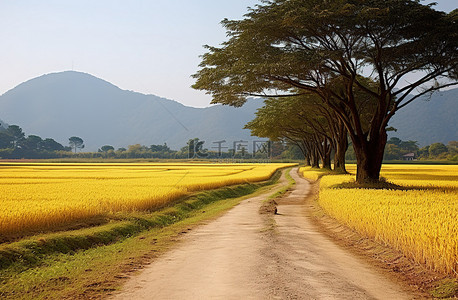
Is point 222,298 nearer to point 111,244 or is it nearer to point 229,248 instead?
point 229,248

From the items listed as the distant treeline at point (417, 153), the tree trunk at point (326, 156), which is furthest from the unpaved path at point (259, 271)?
the distant treeline at point (417, 153)

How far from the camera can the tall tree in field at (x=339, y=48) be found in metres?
23.5

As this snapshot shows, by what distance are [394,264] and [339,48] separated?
61.0 ft

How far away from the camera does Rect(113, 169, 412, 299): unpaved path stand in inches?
312

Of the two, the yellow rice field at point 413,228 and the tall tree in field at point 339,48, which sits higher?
the tall tree in field at point 339,48

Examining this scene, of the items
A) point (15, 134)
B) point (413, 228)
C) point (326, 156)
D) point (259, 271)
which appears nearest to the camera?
point (259, 271)

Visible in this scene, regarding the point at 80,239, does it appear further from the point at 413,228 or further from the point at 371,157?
the point at 371,157

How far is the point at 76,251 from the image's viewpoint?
503 inches

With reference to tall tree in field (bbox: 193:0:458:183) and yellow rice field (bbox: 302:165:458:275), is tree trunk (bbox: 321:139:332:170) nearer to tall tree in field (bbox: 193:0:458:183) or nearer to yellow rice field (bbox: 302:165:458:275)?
tall tree in field (bbox: 193:0:458:183)

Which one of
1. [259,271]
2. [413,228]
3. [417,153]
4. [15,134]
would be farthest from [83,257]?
[417,153]

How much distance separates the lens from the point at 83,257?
12.0 metres

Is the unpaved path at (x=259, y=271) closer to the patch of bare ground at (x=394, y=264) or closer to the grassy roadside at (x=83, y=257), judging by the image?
the patch of bare ground at (x=394, y=264)

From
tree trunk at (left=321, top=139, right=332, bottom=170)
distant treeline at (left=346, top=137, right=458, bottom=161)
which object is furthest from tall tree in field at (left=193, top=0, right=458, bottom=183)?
distant treeline at (left=346, top=137, right=458, bottom=161)

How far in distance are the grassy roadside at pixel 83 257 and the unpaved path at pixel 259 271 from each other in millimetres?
760
